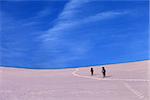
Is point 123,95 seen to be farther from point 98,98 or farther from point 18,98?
point 18,98

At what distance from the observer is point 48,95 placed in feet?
59.6

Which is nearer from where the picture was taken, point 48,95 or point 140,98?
point 140,98

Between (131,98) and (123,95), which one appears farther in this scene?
(123,95)

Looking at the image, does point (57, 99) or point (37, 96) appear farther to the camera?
point (37, 96)

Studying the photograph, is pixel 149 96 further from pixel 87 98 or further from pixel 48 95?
pixel 48 95

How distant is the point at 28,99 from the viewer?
1655 centimetres

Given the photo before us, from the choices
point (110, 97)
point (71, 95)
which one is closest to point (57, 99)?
point (71, 95)

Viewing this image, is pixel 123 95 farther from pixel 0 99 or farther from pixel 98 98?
pixel 0 99

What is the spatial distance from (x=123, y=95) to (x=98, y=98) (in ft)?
5.47

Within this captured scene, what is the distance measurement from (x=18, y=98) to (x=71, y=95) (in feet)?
9.42

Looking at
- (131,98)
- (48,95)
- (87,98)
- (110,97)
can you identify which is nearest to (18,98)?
(48,95)

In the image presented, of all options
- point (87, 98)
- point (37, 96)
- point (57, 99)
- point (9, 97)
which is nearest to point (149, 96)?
point (87, 98)

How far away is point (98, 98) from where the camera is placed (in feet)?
54.2

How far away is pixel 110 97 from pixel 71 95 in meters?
2.33
